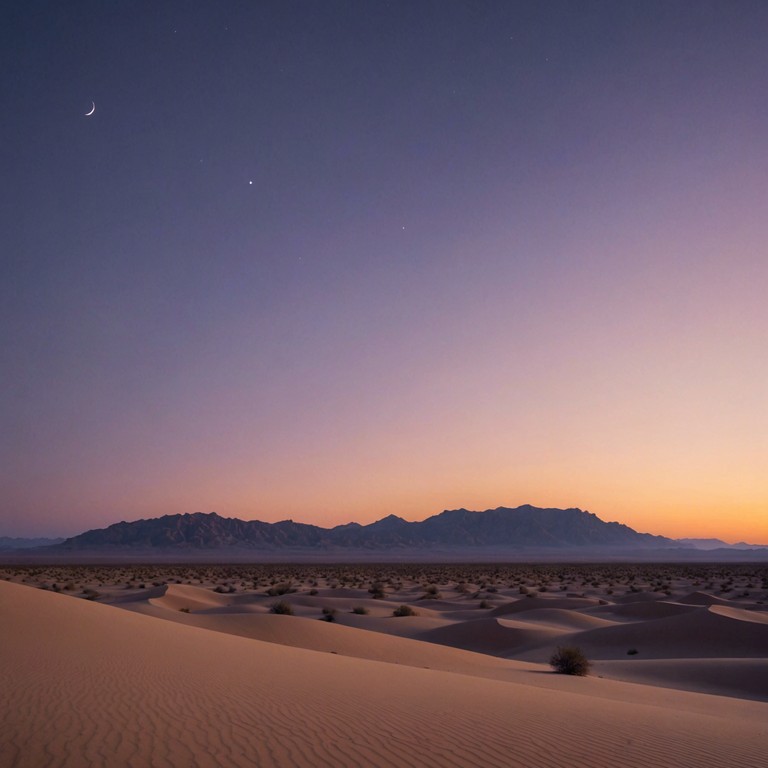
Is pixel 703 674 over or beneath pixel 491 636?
over

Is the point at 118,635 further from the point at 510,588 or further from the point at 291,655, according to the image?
the point at 510,588

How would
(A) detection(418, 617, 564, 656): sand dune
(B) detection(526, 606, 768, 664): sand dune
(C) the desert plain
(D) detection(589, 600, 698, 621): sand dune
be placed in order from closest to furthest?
1. (C) the desert plain
2. (B) detection(526, 606, 768, 664): sand dune
3. (A) detection(418, 617, 564, 656): sand dune
4. (D) detection(589, 600, 698, 621): sand dune

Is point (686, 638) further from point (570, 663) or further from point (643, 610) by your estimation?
point (570, 663)

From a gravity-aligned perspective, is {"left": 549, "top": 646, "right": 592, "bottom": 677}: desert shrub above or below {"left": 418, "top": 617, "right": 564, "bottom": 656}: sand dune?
above

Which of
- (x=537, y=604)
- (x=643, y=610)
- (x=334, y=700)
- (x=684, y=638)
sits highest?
(x=334, y=700)

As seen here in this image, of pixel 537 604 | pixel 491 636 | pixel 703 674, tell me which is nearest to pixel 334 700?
pixel 703 674

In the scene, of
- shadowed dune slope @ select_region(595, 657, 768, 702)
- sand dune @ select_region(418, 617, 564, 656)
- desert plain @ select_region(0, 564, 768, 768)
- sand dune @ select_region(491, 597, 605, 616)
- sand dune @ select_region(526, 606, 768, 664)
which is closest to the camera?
desert plain @ select_region(0, 564, 768, 768)

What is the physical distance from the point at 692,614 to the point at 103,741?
2465 cm

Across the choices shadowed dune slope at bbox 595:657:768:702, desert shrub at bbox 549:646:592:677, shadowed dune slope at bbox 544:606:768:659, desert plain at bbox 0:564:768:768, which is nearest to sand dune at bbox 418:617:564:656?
desert plain at bbox 0:564:768:768

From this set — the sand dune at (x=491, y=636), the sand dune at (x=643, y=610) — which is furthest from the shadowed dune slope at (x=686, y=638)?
the sand dune at (x=643, y=610)

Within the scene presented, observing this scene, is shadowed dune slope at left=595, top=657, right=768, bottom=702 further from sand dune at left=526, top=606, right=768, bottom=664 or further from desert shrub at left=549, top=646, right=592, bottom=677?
sand dune at left=526, top=606, right=768, bottom=664

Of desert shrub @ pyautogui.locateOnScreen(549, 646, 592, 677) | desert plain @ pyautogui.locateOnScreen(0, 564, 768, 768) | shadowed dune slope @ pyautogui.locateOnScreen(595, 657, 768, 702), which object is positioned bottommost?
shadowed dune slope @ pyautogui.locateOnScreen(595, 657, 768, 702)

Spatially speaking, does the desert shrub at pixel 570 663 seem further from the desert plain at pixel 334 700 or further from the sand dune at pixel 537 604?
the sand dune at pixel 537 604

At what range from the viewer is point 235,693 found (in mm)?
8727
